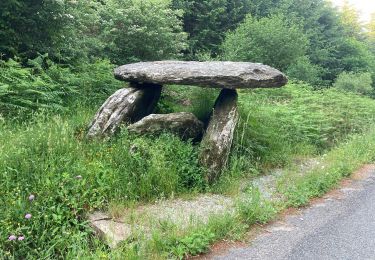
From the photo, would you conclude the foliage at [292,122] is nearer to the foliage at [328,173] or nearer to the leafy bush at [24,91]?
the foliage at [328,173]

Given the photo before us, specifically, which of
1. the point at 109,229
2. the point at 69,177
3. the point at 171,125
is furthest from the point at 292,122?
the point at 109,229

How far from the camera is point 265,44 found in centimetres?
1521

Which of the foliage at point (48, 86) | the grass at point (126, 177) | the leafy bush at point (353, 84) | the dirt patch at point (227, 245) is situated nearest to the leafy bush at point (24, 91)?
the foliage at point (48, 86)

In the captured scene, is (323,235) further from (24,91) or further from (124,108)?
(24,91)

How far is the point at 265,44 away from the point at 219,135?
9.26 m

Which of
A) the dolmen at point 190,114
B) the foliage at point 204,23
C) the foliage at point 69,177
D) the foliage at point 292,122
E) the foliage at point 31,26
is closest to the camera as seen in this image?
the foliage at point 69,177

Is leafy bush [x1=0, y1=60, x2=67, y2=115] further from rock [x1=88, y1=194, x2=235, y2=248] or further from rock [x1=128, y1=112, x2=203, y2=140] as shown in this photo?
rock [x1=88, y1=194, x2=235, y2=248]

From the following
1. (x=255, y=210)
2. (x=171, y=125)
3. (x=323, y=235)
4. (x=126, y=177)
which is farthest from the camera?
(x=171, y=125)

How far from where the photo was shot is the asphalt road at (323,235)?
4.40m

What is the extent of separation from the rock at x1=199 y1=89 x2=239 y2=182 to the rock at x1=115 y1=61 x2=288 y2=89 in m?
0.50

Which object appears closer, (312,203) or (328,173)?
(312,203)

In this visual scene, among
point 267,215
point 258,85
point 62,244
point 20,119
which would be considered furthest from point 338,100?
point 62,244

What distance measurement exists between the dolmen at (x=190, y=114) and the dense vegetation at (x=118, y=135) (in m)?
0.26

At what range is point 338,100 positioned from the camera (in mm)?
12625
